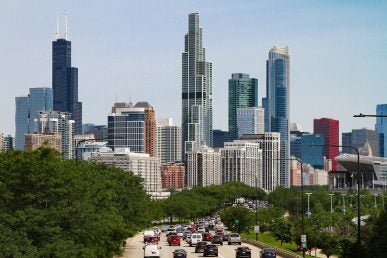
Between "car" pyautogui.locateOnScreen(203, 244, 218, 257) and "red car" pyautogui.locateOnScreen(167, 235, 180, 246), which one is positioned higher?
"car" pyautogui.locateOnScreen(203, 244, 218, 257)

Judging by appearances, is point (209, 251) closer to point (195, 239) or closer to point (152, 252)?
point (152, 252)

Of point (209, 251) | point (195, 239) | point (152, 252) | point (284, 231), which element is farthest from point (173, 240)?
point (152, 252)

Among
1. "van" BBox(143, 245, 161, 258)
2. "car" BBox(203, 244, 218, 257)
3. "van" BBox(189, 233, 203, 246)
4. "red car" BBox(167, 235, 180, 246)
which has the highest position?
"van" BBox(143, 245, 161, 258)

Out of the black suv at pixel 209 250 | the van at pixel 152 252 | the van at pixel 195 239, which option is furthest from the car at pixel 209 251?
the van at pixel 195 239

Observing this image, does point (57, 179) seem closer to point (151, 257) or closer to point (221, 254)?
point (151, 257)

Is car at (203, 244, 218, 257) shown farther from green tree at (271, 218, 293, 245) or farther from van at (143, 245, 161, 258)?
green tree at (271, 218, 293, 245)

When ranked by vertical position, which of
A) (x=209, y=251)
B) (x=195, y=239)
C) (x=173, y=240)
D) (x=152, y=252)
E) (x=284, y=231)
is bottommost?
(x=173, y=240)

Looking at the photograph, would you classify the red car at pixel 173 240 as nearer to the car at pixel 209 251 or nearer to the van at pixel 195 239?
the van at pixel 195 239

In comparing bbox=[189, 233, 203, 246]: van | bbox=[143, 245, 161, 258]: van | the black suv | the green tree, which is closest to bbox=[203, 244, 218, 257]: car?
the black suv

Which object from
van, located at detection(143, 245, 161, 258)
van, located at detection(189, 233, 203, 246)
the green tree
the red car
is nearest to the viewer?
van, located at detection(143, 245, 161, 258)

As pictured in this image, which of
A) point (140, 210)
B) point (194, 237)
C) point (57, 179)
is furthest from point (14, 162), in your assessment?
point (194, 237)

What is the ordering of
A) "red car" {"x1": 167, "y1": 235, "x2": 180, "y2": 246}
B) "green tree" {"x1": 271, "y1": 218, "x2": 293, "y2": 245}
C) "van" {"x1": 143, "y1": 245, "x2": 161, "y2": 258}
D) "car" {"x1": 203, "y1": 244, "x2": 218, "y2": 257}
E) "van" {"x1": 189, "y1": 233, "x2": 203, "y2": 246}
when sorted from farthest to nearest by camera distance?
"red car" {"x1": 167, "y1": 235, "x2": 180, "y2": 246} → "green tree" {"x1": 271, "y1": 218, "x2": 293, "y2": 245} → "van" {"x1": 189, "y1": 233, "x2": 203, "y2": 246} → "car" {"x1": 203, "y1": 244, "x2": 218, "y2": 257} → "van" {"x1": 143, "y1": 245, "x2": 161, "y2": 258}

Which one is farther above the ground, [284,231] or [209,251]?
[209,251]

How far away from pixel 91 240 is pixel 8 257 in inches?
455
